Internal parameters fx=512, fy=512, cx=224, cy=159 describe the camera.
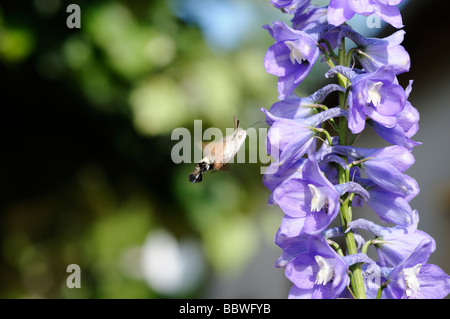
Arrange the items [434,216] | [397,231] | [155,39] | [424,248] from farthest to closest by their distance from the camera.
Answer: [434,216] < [155,39] < [397,231] < [424,248]

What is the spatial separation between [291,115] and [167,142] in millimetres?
2469

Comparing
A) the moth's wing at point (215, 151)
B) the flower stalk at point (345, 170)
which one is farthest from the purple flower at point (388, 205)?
the moth's wing at point (215, 151)

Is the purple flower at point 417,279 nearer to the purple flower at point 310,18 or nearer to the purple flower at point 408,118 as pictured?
the purple flower at point 408,118

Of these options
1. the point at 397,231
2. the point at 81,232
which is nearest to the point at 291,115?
the point at 397,231

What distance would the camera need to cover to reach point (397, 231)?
1078 mm

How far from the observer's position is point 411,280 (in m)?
0.95

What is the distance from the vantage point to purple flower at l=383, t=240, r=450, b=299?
931 mm

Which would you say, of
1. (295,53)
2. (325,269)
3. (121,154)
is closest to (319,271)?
(325,269)

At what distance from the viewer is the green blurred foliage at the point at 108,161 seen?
10.3 feet

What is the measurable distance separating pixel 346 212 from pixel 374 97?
0.23 metres

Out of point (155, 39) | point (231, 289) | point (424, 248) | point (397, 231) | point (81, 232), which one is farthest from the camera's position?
point (231, 289)

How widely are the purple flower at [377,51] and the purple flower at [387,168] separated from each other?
0.19 m
